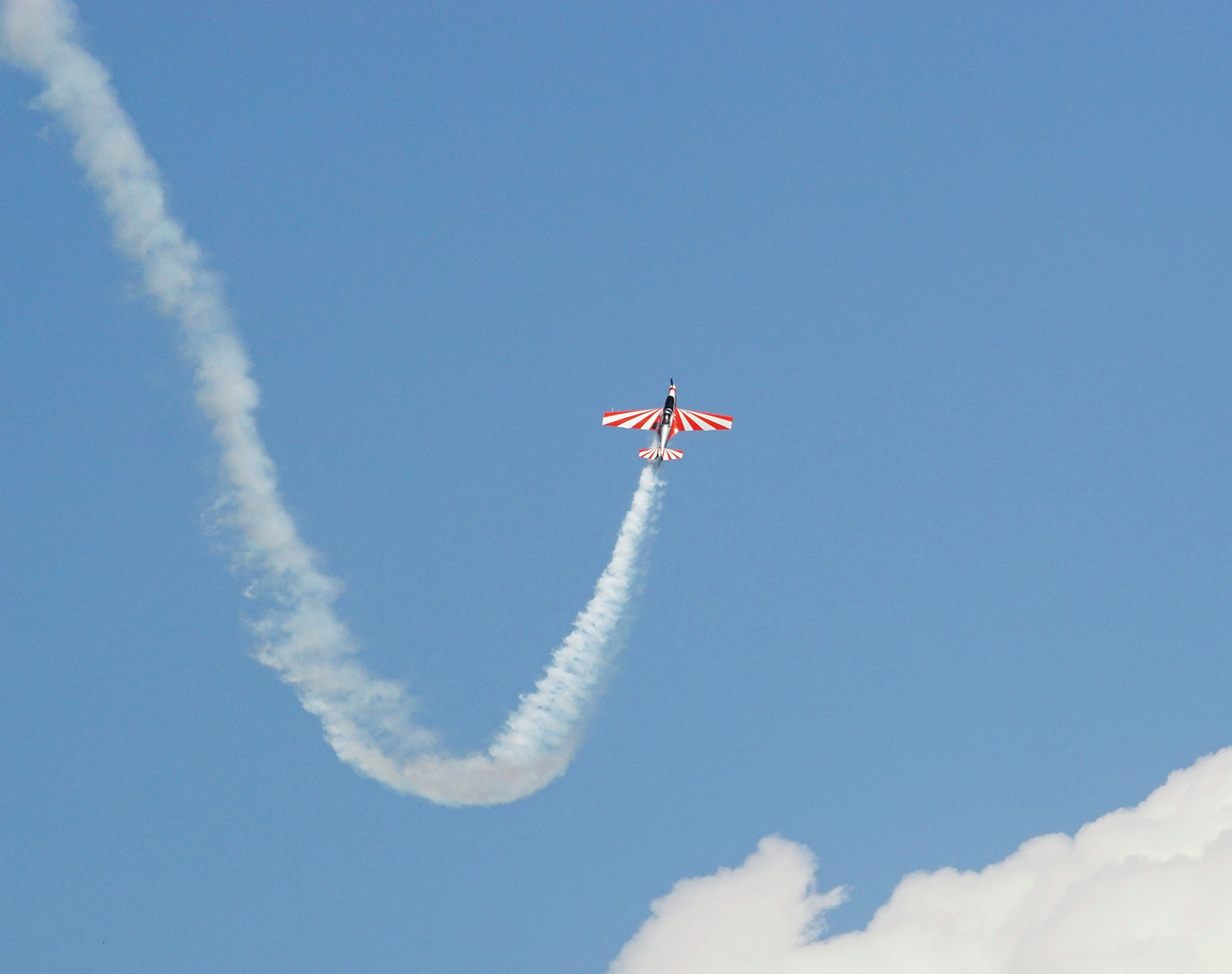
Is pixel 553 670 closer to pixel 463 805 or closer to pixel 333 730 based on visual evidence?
pixel 463 805

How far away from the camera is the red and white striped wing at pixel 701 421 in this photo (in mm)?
61219

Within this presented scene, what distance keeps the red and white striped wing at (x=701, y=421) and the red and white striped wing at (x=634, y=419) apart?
2.12 metres

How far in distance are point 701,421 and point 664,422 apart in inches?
187

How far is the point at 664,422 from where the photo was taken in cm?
5822

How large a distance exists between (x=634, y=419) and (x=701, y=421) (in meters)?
5.08

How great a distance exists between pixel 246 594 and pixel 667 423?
1017 inches

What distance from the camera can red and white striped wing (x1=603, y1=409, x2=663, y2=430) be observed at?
58.8m

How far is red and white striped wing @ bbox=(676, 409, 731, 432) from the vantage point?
201ft

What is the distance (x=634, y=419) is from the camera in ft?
196

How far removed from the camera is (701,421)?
6216 centimetres

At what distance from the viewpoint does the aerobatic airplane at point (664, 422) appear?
5666cm

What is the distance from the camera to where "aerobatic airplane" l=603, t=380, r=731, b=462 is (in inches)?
2231

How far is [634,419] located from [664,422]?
2319mm

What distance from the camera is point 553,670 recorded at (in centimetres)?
5691
